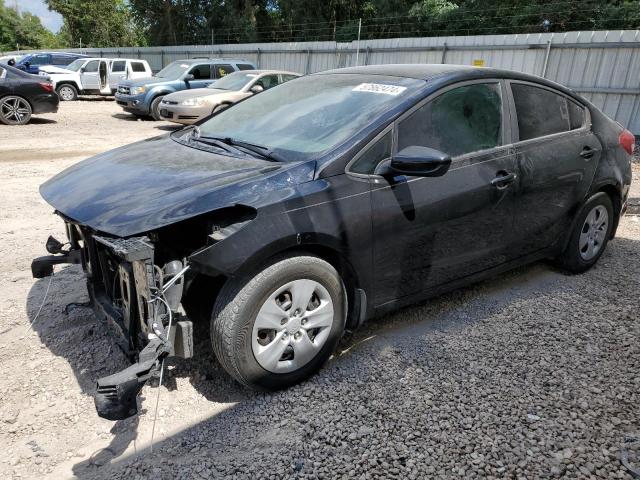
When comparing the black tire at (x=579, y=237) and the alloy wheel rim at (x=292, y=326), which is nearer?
the alloy wheel rim at (x=292, y=326)

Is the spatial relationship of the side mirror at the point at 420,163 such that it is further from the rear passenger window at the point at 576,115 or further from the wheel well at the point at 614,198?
the wheel well at the point at 614,198

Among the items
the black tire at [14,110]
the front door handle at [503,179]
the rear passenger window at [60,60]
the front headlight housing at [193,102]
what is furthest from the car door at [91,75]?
the front door handle at [503,179]

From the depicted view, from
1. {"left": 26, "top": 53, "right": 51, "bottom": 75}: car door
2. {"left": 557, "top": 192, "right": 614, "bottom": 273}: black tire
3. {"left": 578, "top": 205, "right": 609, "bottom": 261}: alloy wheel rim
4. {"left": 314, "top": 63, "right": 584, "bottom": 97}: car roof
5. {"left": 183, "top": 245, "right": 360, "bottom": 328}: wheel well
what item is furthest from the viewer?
{"left": 26, "top": 53, "right": 51, "bottom": 75}: car door

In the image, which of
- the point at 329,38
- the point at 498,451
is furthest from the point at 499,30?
the point at 498,451

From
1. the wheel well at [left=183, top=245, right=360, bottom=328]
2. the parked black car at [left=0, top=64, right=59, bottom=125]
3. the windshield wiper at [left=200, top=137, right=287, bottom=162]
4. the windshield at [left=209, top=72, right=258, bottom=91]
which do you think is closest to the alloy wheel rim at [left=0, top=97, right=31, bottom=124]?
the parked black car at [left=0, top=64, right=59, bottom=125]

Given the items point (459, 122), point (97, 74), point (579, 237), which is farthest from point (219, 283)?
point (97, 74)

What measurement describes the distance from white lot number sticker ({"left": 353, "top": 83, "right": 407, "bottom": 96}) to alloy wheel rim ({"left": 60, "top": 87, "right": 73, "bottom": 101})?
1982 cm

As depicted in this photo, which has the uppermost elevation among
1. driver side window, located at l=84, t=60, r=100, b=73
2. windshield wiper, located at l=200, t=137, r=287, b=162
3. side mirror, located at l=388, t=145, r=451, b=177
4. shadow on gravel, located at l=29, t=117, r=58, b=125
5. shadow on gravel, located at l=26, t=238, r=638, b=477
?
side mirror, located at l=388, t=145, r=451, b=177

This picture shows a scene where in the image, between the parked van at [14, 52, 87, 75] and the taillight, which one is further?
the parked van at [14, 52, 87, 75]

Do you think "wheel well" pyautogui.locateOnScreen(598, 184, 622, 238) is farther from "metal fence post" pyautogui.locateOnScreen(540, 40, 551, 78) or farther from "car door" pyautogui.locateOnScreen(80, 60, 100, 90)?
"car door" pyautogui.locateOnScreen(80, 60, 100, 90)

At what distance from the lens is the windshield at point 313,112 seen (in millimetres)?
3072

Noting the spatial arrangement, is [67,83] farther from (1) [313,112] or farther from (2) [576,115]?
(2) [576,115]

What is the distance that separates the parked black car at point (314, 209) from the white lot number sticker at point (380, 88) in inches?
0.6

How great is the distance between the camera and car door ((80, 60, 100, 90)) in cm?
2020
